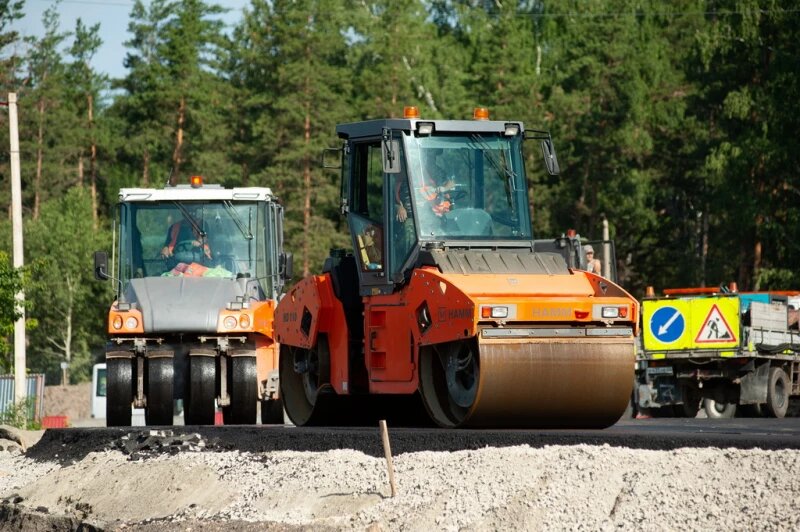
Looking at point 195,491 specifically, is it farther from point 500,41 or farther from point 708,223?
point 500,41

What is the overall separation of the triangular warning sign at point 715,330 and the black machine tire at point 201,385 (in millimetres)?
9216

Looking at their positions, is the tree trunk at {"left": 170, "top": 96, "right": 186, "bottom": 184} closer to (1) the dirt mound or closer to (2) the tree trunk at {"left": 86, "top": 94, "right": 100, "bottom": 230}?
(2) the tree trunk at {"left": 86, "top": 94, "right": 100, "bottom": 230}

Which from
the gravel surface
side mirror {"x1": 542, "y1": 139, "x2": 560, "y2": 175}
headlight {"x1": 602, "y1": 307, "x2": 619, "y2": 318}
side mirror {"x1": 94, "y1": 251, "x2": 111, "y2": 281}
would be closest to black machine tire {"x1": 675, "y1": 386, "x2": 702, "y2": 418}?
side mirror {"x1": 542, "y1": 139, "x2": 560, "y2": 175}

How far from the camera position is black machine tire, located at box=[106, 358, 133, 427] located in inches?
661

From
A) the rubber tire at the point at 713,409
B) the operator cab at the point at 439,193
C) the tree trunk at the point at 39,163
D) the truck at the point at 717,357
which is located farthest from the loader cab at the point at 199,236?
the tree trunk at the point at 39,163

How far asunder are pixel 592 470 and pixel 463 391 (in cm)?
328

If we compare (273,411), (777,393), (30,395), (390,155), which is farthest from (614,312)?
(30,395)

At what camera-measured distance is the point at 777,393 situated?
2264cm

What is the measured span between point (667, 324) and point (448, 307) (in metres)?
11.7

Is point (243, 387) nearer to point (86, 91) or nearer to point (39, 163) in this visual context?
point (39, 163)

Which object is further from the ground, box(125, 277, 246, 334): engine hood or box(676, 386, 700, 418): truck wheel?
box(125, 277, 246, 334): engine hood

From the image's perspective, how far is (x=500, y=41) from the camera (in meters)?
59.9

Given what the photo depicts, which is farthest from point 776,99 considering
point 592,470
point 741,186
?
point 592,470

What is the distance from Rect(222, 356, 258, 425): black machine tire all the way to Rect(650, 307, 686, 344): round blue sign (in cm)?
890
